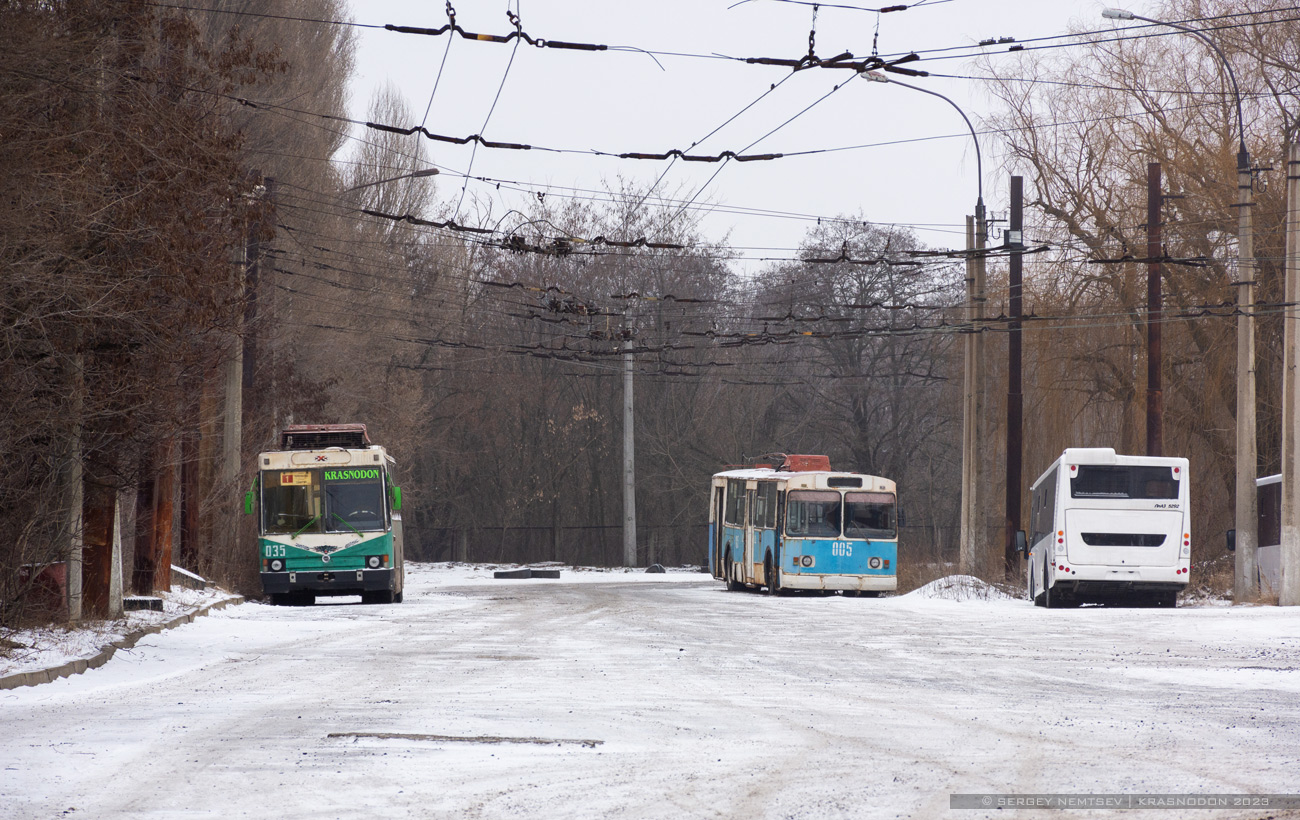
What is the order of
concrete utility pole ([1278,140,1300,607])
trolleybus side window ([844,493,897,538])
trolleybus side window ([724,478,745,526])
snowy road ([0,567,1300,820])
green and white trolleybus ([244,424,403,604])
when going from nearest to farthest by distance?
1. snowy road ([0,567,1300,820])
2. concrete utility pole ([1278,140,1300,607])
3. green and white trolleybus ([244,424,403,604])
4. trolleybus side window ([844,493,897,538])
5. trolleybus side window ([724,478,745,526])

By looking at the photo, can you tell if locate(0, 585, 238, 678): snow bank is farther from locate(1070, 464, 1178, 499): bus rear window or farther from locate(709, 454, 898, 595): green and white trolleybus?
locate(709, 454, 898, 595): green and white trolleybus

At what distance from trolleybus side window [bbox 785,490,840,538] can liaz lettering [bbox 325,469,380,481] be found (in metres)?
9.31

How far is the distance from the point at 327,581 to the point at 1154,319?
16907mm

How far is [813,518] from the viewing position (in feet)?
112

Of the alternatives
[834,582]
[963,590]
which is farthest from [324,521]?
[963,590]

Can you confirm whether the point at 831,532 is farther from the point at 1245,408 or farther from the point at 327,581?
the point at 327,581

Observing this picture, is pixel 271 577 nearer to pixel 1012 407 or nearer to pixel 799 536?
pixel 799 536

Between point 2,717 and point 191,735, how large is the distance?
5.86 ft

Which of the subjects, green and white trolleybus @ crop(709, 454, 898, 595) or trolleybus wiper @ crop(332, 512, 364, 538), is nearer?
trolleybus wiper @ crop(332, 512, 364, 538)

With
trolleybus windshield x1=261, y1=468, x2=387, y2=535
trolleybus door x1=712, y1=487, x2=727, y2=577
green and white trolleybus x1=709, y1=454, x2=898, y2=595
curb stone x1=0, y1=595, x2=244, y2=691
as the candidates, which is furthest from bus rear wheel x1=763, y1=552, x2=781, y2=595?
curb stone x1=0, y1=595, x2=244, y2=691

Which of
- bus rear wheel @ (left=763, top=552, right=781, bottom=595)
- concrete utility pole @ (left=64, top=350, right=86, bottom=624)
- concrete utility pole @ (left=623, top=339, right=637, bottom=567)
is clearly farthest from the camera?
concrete utility pole @ (left=623, top=339, right=637, bottom=567)


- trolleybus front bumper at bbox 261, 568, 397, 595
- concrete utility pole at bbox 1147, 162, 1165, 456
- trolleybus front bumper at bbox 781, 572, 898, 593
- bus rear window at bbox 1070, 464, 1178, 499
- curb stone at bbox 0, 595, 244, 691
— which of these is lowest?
trolleybus front bumper at bbox 781, 572, 898, 593

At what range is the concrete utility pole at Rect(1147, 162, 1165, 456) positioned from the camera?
103 ft

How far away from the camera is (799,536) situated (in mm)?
34031
